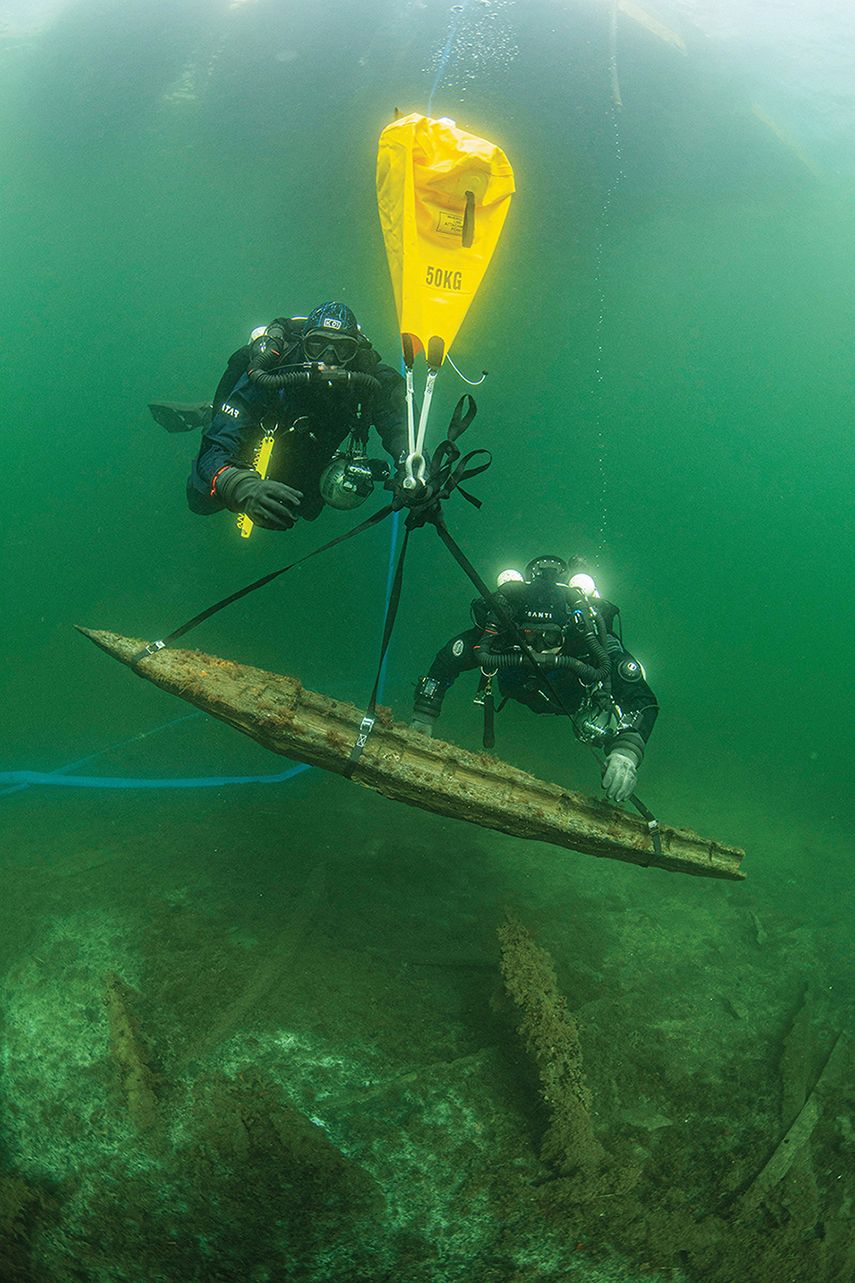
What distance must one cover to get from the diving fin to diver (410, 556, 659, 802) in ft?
19.1

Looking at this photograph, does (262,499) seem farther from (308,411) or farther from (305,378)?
(308,411)

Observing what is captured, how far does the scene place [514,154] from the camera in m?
16.1

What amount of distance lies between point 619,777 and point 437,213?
4.06 m

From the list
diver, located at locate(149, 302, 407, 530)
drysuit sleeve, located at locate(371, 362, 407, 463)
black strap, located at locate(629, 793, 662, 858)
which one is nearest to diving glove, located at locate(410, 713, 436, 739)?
black strap, located at locate(629, 793, 662, 858)

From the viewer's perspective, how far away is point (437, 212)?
4.29m

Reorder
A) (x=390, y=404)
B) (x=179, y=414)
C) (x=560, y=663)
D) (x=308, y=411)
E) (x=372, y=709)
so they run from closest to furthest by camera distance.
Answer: (x=372, y=709) < (x=560, y=663) < (x=308, y=411) < (x=390, y=404) < (x=179, y=414)

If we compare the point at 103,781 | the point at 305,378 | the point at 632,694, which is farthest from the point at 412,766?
the point at 103,781

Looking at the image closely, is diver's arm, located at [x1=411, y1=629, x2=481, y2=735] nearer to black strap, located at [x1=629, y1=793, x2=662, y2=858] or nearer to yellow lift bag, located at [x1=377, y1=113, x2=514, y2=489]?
black strap, located at [x1=629, y1=793, x2=662, y2=858]

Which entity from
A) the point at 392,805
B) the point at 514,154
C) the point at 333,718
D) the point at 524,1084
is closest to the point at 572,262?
the point at 514,154

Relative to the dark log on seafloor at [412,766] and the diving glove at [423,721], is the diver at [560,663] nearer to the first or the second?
the diving glove at [423,721]

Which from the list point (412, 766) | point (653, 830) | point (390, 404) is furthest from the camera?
point (390, 404)

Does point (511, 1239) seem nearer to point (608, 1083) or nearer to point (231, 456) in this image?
point (608, 1083)

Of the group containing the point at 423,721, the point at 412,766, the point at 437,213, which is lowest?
the point at 412,766

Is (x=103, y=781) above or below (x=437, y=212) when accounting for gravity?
below
